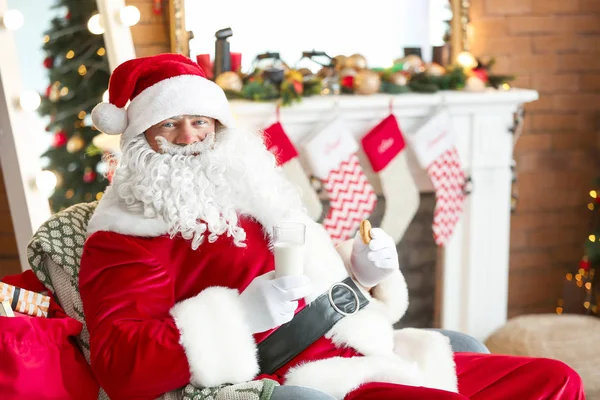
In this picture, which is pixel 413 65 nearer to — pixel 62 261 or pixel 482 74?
pixel 482 74

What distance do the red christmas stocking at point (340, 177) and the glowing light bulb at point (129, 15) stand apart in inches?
33.4

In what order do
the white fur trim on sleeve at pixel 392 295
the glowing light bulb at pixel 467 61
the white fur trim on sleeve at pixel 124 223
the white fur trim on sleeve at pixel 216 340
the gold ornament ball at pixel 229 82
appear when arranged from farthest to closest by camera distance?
1. the glowing light bulb at pixel 467 61
2. the gold ornament ball at pixel 229 82
3. the white fur trim on sleeve at pixel 392 295
4. the white fur trim on sleeve at pixel 124 223
5. the white fur trim on sleeve at pixel 216 340

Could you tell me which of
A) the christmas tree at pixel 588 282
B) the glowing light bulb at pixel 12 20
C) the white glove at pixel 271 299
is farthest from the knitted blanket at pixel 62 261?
the christmas tree at pixel 588 282

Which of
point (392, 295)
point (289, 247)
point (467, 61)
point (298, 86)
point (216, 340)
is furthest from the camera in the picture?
point (467, 61)

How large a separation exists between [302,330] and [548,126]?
92.2 inches

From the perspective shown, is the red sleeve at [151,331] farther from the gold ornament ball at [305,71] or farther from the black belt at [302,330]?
the gold ornament ball at [305,71]

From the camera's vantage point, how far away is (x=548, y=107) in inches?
142

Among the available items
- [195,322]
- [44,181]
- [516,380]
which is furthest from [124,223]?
[44,181]

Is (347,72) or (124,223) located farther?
Answer: (347,72)

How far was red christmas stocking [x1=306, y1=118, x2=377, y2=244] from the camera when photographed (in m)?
2.93

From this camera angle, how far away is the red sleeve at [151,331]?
155 centimetres

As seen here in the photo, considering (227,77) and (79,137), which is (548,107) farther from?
(79,137)

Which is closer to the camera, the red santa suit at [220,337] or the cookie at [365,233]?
the red santa suit at [220,337]

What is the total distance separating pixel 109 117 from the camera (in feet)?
5.91
